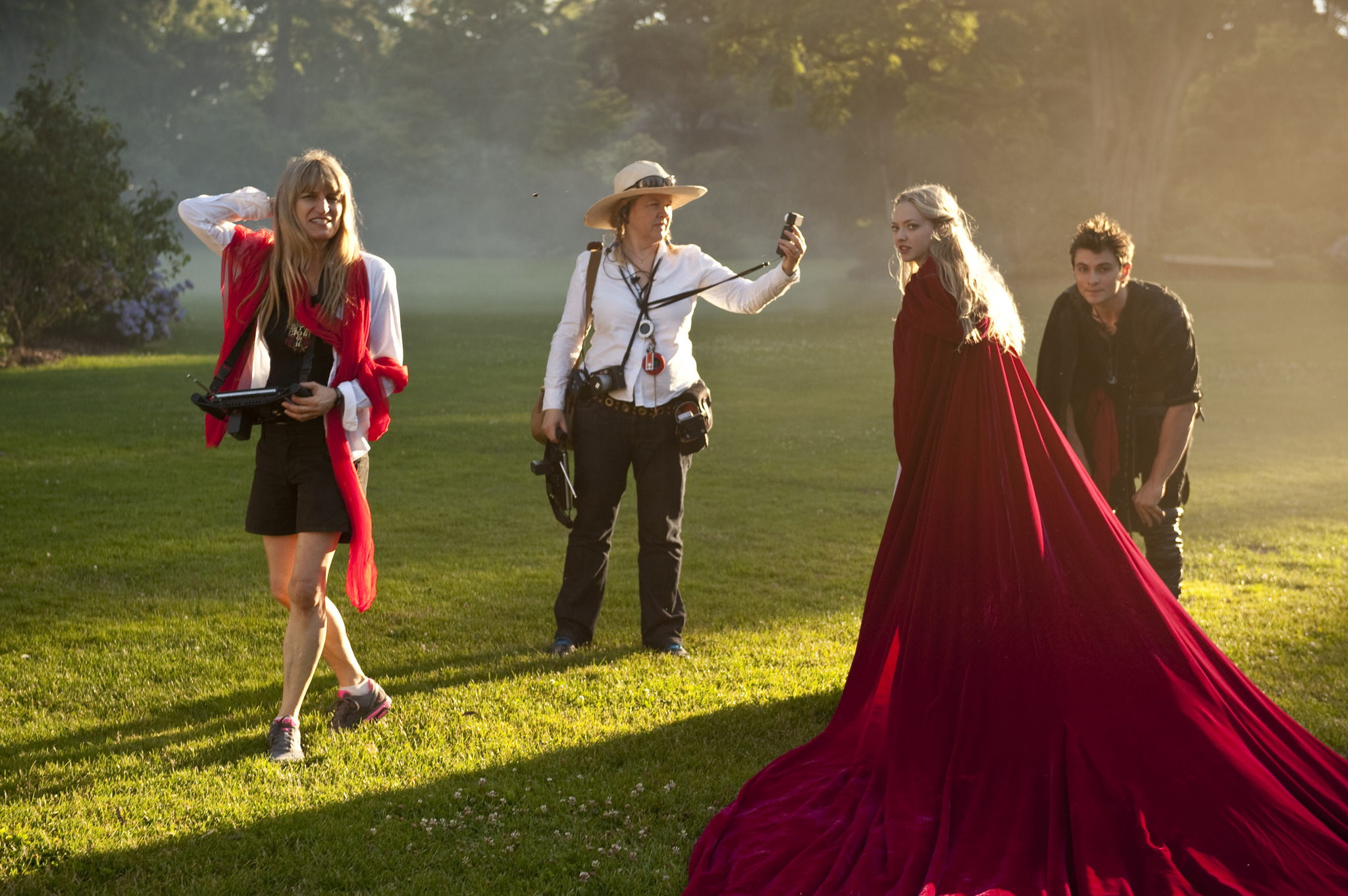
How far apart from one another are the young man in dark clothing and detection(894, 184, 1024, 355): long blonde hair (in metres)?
1.14

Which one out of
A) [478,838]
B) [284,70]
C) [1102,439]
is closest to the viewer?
[478,838]

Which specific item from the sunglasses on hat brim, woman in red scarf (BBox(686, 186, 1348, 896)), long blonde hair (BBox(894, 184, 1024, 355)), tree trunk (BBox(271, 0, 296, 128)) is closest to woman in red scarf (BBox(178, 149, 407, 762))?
the sunglasses on hat brim

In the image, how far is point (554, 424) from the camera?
5.55 metres

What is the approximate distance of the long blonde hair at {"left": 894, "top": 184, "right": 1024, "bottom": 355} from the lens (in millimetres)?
4129

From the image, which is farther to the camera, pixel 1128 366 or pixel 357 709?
pixel 1128 366

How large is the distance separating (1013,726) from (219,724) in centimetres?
311

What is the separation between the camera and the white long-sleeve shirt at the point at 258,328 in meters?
4.39

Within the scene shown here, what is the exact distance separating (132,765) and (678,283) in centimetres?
299

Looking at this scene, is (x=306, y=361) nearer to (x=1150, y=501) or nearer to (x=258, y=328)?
(x=258, y=328)

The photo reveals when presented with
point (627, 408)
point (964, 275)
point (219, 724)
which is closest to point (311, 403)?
point (219, 724)

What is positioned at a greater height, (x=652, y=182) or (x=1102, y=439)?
(x=652, y=182)

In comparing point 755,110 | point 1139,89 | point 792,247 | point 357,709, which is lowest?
point 357,709

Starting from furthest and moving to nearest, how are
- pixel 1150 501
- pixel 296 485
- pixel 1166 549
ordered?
pixel 1166 549 < pixel 1150 501 < pixel 296 485

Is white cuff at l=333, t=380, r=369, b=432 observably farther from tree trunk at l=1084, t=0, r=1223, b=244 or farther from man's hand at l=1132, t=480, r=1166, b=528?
tree trunk at l=1084, t=0, r=1223, b=244
